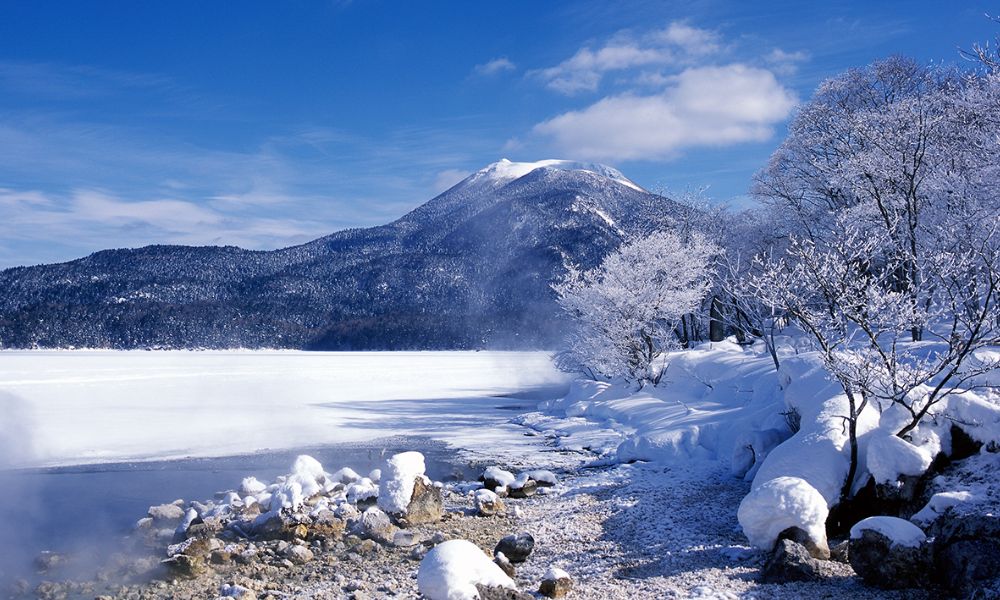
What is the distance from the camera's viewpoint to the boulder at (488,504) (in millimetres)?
11859

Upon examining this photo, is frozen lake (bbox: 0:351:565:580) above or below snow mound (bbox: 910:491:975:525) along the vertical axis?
below

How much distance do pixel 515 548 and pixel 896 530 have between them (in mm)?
4549

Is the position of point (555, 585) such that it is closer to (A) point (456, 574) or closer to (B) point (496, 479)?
(A) point (456, 574)

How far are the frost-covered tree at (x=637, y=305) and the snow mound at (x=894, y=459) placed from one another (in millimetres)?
18329

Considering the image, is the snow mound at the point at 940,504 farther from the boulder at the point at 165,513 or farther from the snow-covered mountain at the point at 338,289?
the snow-covered mountain at the point at 338,289

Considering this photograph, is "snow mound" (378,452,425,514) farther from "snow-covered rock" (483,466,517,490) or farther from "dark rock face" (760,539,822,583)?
"dark rock face" (760,539,822,583)

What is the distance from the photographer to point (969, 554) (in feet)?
22.1

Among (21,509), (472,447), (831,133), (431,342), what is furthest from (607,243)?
(21,509)

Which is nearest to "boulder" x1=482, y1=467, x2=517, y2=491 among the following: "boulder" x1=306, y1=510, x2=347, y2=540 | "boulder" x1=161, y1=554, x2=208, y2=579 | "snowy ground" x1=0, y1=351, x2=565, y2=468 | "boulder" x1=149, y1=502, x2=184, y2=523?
"boulder" x1=306, y1=510, x2=347, y2=540

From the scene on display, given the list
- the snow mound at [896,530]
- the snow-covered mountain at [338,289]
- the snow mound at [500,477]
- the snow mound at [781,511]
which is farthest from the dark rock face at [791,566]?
the snow-covered mountain at [338,289]

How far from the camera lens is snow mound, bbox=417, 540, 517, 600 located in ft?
22.4

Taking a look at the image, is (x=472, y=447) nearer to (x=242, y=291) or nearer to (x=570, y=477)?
(x=570, y=477)

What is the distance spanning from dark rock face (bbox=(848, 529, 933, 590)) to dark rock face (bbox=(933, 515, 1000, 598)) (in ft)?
0.40

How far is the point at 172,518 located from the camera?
37.5 feet
